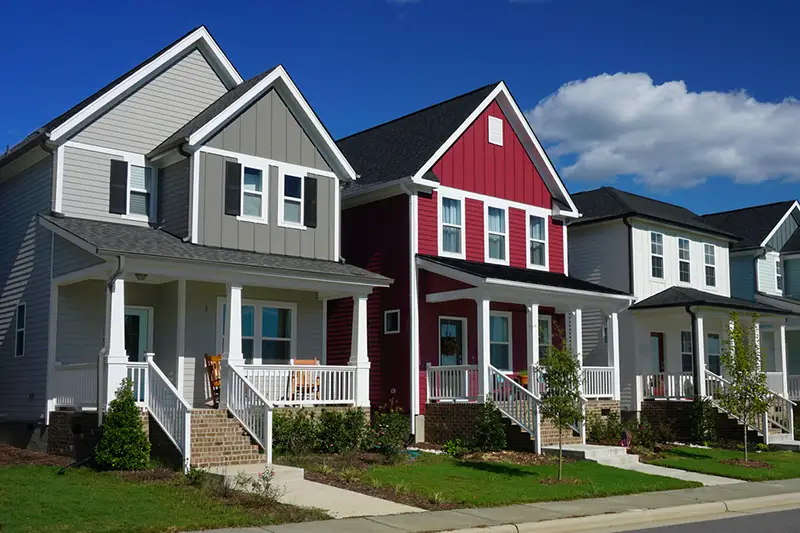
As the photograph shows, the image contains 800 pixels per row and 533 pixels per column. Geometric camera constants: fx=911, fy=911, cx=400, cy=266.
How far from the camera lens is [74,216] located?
2023 centimetres

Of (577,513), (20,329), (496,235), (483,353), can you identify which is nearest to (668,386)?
(496,235)

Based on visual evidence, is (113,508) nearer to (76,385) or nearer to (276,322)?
(76,385)

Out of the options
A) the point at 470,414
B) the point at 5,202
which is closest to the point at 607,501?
the point at 470,414

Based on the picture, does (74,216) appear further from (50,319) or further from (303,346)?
(303,346)

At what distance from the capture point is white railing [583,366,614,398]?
81.0 feet

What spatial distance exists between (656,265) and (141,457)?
65.1 ft

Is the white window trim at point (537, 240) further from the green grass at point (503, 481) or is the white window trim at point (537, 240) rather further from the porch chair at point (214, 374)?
the porch chair at point (214, 374)

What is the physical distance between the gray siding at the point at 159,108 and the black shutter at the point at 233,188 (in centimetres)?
215

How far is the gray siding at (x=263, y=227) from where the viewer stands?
20.7 metres

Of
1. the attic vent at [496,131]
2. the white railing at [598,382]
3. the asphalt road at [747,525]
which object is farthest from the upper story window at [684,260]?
the asphalt road at [747,525]

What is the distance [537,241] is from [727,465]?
29.1 ft

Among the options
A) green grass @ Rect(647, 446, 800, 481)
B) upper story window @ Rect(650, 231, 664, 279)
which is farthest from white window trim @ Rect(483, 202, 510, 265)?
green grass @ Rect(647, 446, 800, 481)

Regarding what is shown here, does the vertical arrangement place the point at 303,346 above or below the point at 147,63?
below

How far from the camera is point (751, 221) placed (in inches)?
1543
